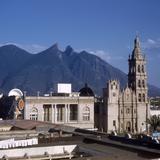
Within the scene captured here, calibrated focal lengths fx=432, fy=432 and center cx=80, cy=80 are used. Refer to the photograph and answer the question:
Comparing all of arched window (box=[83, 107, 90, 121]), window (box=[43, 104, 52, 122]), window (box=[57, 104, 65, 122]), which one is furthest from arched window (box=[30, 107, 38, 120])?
arched window (box=[83, 107, 90, 121])

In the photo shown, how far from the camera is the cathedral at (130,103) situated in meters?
113

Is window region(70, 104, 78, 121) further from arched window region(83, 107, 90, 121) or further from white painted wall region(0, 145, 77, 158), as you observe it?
white painted wall region(0, 145, 77, 158)

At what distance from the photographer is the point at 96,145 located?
36031 mm

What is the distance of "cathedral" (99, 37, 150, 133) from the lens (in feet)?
371

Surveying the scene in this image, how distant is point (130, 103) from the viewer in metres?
118

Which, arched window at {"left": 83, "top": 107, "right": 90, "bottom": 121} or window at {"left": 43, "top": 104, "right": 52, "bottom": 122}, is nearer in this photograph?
window at {"left": 43, "top": 104, "right": 52, "bottom": 122}

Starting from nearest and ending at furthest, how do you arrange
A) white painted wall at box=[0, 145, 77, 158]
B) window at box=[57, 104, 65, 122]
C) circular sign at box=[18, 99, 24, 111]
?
white painted wall at box=[0, 145, 77, 158], circular sign at box=[18, 99, 24, 111], window at box=[57, 104, 65, 122]

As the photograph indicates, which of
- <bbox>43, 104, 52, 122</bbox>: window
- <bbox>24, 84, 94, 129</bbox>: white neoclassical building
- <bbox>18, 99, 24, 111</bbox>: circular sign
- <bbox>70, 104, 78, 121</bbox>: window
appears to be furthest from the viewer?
<bbox>70, 104, 78, 121</bbox>: window

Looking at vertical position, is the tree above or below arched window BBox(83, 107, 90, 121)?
below

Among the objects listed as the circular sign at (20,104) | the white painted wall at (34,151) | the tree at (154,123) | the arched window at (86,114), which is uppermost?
the circular sign at (20,104)

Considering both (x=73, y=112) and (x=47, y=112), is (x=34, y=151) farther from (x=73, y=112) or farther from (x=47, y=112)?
(x=73, y=112)

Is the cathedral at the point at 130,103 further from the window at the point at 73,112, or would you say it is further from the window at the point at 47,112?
the window at the point at 47,112

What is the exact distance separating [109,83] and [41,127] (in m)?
61.5

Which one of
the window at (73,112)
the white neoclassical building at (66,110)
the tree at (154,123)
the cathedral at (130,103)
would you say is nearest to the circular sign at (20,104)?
the white neoclassical building at (66,110)
